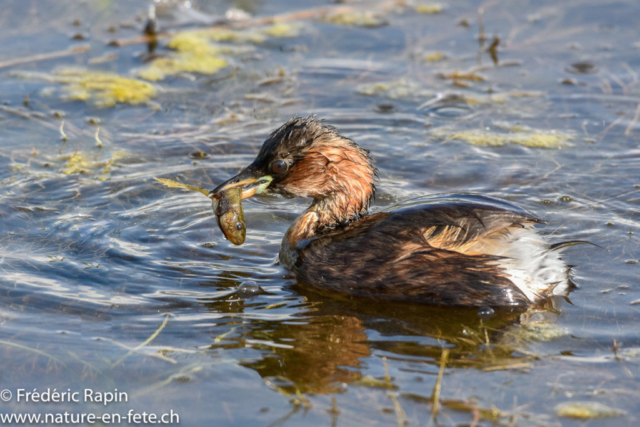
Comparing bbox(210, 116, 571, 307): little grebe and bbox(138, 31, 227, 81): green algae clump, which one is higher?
bbox(138, 31, 227, 81): green algae clump

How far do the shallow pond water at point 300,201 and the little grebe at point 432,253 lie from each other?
144 millimetres

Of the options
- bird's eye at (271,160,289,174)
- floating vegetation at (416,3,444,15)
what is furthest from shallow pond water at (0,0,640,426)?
bird's eye at (271,160,289,174)

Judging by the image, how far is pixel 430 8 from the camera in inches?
397

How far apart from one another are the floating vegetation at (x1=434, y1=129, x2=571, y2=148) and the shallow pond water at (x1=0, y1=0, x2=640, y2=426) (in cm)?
3

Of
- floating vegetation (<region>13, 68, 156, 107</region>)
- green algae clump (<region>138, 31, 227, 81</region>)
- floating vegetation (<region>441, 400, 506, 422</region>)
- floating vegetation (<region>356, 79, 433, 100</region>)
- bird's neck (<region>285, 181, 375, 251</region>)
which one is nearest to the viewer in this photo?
floating vegetation (<region>441, 400, 506, 422</region>)

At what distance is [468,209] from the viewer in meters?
4.84

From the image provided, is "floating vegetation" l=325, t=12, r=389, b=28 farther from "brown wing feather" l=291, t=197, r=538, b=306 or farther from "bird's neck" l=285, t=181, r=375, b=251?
"brown wing feather" l=291, t=197, r=538, b=306

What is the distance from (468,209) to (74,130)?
4.17m

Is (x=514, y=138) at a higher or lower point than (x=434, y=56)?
lower

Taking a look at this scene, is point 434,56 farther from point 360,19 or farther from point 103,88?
point 103,88

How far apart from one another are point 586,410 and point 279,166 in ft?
8.19

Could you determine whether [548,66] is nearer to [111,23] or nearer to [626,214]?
[626,214]

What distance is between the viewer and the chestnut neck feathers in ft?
17.6

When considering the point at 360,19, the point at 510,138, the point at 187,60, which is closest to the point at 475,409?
the point at 510,138
